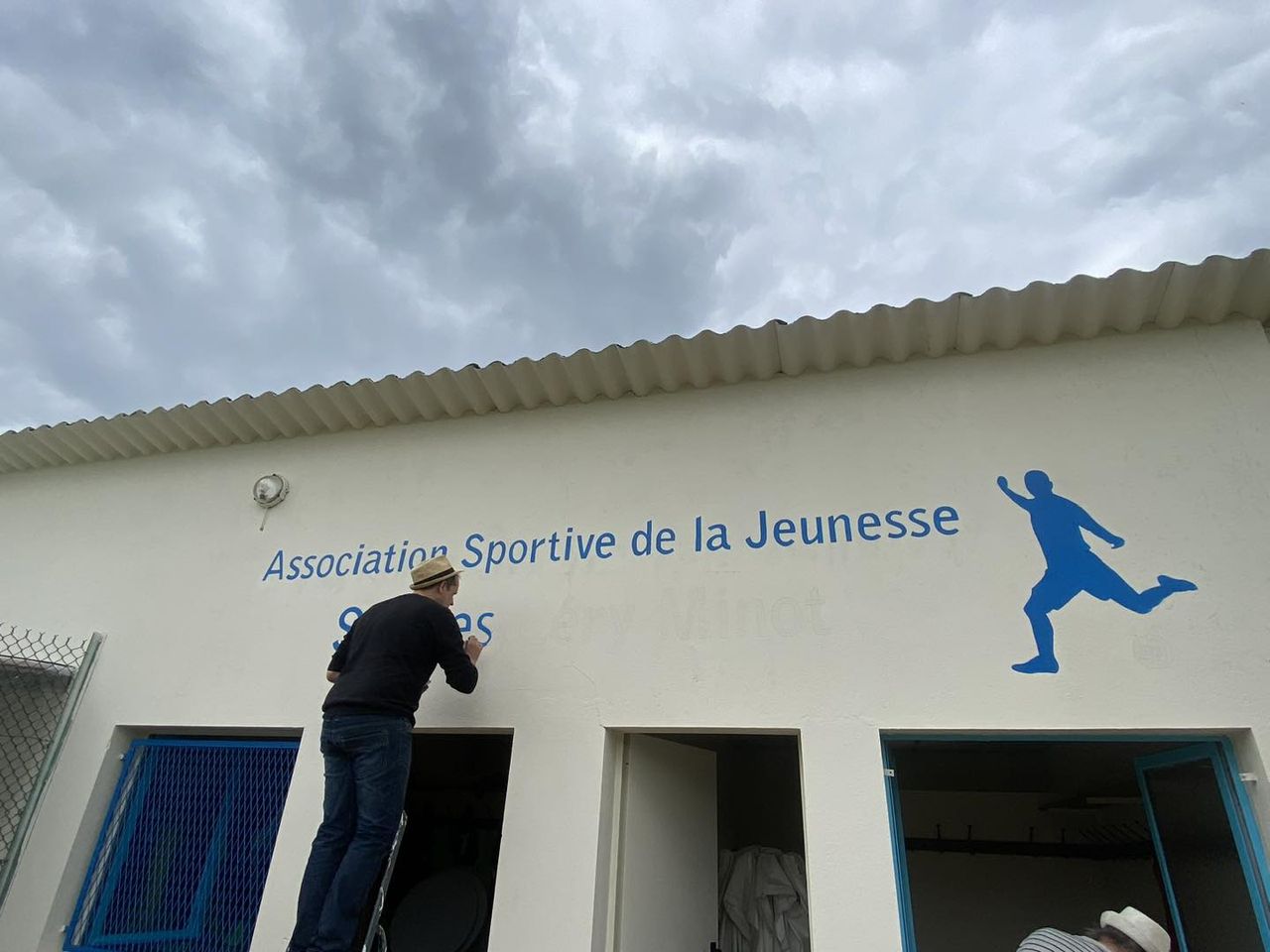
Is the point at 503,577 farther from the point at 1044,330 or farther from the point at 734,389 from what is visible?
the point at 1044,330

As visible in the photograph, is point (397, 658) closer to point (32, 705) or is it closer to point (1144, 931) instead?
point (1144, 931)

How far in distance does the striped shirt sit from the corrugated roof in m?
2.57

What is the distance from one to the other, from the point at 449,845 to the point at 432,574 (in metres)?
3.11

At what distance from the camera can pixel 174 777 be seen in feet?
13.5

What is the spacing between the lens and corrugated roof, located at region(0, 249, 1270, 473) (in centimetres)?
337

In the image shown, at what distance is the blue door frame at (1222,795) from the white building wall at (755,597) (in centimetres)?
8

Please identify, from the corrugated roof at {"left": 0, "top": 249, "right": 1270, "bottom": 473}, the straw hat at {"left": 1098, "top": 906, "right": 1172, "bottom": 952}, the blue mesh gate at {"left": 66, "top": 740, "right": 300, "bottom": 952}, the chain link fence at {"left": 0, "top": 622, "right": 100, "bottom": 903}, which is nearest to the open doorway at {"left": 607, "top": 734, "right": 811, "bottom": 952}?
the straw hat at {"left": 1098, "top": 906, "right": 1172, "bottom": 952}

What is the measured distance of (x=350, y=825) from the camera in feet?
9.73

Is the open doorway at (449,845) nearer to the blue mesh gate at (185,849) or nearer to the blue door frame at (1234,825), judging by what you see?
the blue mesh gate at (185,849)

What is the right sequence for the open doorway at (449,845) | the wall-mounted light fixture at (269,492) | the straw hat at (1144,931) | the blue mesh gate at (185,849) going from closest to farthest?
the straw hat at (1144,931), the blue mesh gate at (185,849), the open doorway at (449,845), the wall-mounted light fixture at (269,492)

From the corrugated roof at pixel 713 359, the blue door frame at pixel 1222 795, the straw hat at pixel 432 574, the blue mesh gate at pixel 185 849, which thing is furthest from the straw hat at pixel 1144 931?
the blue mesh gate at pixel 185 849

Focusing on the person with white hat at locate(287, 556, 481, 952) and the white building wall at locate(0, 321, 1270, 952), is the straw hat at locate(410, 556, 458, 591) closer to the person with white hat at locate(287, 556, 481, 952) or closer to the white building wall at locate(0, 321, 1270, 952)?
the person with white hat at locate(287, 556, 481, 952)

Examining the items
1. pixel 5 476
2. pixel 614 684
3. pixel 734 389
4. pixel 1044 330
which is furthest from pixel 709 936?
pixel 5 476

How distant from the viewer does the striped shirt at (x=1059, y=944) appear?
7.35ft
